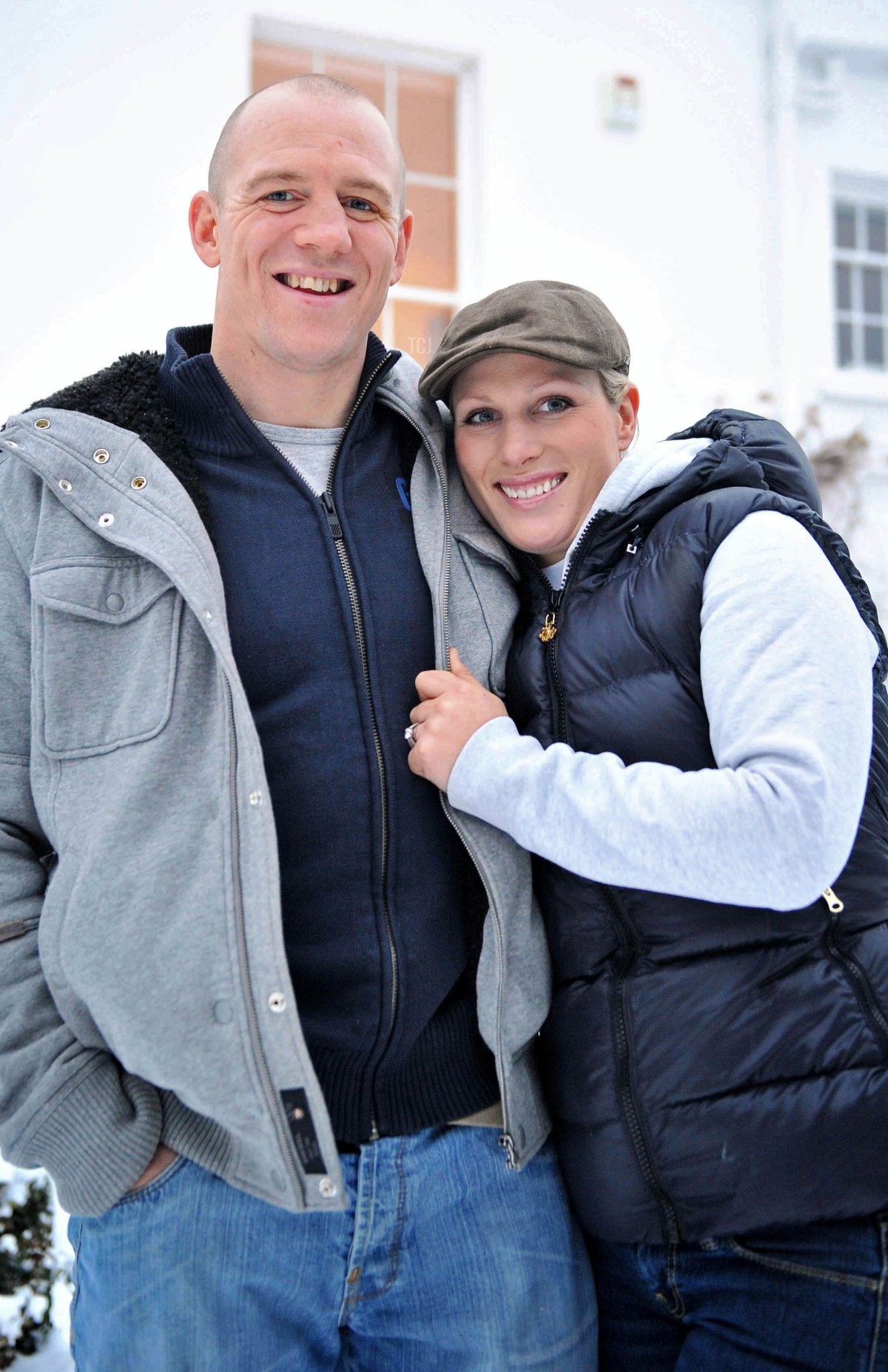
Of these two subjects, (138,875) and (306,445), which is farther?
(306,445)

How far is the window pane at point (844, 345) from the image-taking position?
6.73 m

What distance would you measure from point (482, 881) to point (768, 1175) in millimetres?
530

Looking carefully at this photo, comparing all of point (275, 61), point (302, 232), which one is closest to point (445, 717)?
point (302, 232)

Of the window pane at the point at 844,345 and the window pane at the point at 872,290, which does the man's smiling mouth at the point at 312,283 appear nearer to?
the window pane at the point at 844,345

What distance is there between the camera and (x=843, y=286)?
Result: 22.2 ft

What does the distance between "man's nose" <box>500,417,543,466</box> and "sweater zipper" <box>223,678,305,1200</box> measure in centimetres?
69

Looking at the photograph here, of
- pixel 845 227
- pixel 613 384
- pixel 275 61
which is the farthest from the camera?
pixel 845 227

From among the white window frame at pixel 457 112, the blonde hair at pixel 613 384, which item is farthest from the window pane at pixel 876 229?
the blonde hair at pixel 613 384

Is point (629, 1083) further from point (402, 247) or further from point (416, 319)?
point (416, 319)

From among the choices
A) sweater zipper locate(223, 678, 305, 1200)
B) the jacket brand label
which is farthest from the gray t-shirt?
the jacket brand label

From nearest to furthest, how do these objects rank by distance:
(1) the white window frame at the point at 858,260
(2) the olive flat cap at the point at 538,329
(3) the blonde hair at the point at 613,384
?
1. (2) the olive flat cap at the point at 538,329
2. (3) the blonde hair at the point at 613,384
3. (1) the white window frame at the point at 858,260

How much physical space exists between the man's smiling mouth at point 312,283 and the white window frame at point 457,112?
3.63m

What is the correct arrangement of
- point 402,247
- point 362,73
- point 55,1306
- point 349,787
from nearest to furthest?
point 349,787 → point 402,247 → point 55,1306 → point 362,73

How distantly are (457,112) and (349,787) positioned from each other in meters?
5.01
